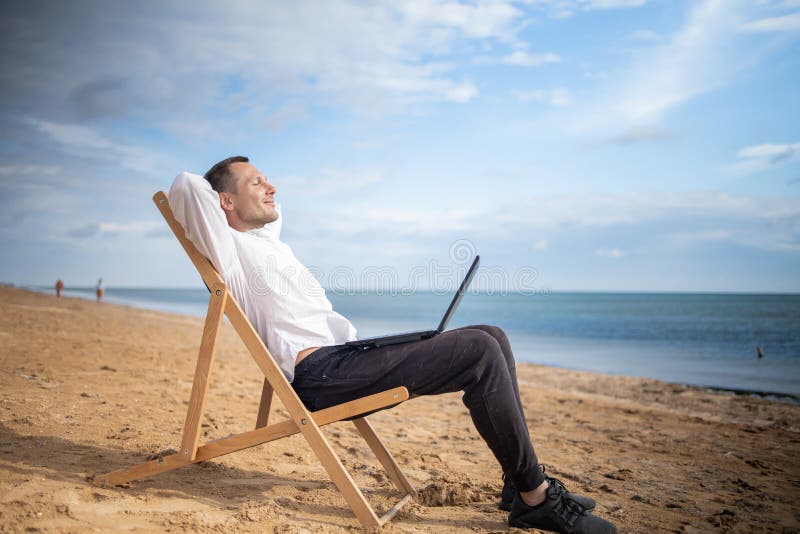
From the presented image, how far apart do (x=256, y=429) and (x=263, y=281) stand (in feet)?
2.22

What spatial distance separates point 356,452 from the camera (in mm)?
3670

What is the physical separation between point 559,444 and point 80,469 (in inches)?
143

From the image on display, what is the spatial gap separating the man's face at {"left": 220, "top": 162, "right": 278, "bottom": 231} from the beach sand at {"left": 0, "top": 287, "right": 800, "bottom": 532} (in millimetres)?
1367

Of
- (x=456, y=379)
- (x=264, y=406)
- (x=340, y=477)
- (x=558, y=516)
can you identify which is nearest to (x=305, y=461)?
(x=264, y=406)

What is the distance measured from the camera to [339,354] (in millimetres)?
2383

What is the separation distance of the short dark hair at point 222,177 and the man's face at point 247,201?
0.02m

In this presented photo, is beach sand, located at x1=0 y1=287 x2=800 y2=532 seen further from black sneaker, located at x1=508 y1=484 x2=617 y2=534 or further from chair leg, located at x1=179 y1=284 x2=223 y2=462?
chair leg, located at x1=179 y1=284 x2=223 y2=462

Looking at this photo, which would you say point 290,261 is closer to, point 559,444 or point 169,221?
point 169,221

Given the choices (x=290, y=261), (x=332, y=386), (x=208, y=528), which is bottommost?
(x=208, y=528)

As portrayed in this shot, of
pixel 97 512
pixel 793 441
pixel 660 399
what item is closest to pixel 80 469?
pixel 97 512

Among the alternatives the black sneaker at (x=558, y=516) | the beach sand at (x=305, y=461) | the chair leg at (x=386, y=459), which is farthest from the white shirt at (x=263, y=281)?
the black sneaker at (x=558, y=516)

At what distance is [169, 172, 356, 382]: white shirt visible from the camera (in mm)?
2266

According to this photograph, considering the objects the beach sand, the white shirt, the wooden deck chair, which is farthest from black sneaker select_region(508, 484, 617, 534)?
the white shirt

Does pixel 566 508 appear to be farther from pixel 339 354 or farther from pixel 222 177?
pixel 222 177
